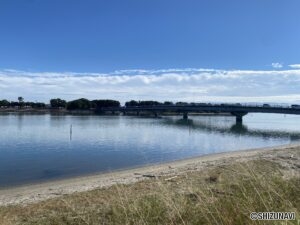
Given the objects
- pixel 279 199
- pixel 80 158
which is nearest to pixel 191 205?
pixel 279 199

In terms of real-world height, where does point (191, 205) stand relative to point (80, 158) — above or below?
above

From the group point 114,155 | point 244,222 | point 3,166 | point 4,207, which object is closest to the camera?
point 244,222

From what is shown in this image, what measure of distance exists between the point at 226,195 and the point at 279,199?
3.16 ft

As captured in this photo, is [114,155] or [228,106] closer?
[114,155]

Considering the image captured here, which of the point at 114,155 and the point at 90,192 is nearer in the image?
the point at 90,192

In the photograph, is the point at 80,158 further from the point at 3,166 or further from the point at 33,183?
the point at 33,183

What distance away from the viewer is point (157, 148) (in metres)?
48.8

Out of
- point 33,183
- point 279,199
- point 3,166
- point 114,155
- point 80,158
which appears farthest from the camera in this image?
point 114,155

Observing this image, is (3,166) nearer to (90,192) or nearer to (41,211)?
(90,192)

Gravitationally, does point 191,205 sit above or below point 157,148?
above

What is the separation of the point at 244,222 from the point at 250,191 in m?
1.68

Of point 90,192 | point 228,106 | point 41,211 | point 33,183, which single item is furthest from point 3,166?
point 228,106

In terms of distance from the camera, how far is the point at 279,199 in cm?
628

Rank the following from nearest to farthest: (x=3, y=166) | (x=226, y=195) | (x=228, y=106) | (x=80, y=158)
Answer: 1. (x=226, y=195)
2. (x=3, y=166)
3. (x=80, y=158)
4. (x=228, y=106)
